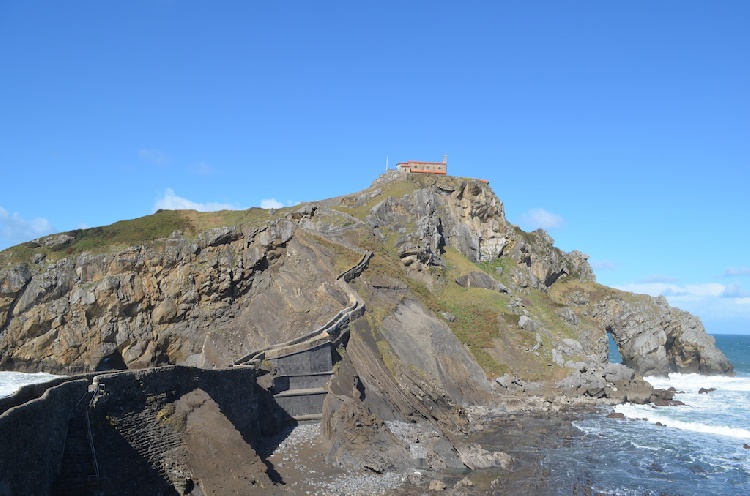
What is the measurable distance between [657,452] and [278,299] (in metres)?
30.7

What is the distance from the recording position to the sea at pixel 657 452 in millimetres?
31016

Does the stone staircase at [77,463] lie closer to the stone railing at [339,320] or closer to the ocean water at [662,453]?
the stone railing at [339,320]

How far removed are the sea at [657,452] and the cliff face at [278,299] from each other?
5.89 meters

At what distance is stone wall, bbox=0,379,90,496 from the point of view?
42.2 ft

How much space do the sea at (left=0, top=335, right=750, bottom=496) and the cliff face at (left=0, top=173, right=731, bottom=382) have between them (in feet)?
19.3

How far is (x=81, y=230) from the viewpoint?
59.8m

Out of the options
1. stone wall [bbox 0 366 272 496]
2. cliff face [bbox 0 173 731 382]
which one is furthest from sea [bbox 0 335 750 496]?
stone wall [bbox 0 366 272 496]

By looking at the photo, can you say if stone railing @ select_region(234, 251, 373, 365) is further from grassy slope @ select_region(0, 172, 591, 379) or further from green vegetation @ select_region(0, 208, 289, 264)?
green vegetation @ select_region(0, 208, 289, 264)

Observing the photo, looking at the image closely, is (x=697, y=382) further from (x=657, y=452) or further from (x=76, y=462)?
(x=76, y=462)

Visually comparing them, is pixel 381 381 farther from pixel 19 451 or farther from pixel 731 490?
pixel 19 451

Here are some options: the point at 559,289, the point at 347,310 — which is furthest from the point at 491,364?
the point at 559,289

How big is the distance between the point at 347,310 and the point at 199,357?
51.1 ft

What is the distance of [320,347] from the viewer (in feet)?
123

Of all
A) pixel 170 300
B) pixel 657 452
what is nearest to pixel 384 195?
pixel 170 300
